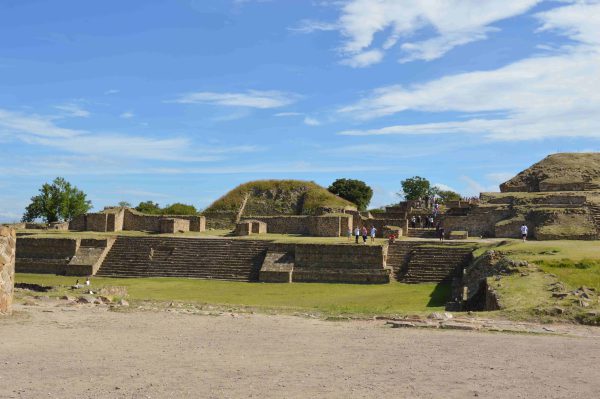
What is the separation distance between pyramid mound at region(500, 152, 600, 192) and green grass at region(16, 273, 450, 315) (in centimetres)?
1831

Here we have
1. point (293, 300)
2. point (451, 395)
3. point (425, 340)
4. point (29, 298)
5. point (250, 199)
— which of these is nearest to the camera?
point (451, 395)

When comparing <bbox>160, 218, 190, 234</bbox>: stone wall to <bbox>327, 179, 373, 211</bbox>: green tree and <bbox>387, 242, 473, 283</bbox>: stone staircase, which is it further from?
<bbox>327, 179, 373, 211</bbox>: green tree

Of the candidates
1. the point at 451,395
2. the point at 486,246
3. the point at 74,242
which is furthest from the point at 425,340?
the point at 74,242

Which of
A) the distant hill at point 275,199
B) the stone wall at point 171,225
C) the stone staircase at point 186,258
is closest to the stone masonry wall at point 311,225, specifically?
the stone wall at point 171,225

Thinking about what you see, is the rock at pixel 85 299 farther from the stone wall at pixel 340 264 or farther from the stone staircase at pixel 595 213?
the stone staircase at pixel 595 213

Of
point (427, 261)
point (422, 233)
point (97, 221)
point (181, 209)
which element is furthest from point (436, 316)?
point (181, 209)

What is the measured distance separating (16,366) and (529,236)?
977 inches

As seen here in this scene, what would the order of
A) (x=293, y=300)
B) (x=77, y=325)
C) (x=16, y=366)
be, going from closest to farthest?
(x=16, y=366) → (x=77, y=325) → (x=293, y=300)

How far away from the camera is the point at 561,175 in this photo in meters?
36.5

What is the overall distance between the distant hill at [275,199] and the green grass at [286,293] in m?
18.0

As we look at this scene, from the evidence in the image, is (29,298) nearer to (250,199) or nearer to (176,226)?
(176,226)

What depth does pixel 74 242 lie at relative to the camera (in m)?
27.2

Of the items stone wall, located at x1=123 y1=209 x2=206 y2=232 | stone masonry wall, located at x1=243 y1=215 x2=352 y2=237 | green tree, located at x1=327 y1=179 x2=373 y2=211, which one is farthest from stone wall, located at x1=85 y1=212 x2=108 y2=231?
green tree, located at x1=327 y1=179 x2=373 y2=211

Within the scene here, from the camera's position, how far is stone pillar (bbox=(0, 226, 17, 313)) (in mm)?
11023
